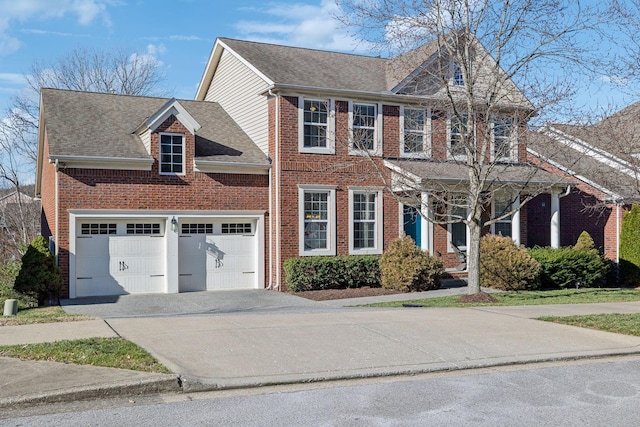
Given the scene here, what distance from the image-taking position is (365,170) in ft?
72.9

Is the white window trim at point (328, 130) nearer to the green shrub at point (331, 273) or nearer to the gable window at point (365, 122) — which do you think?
the gable window at point (365, 122)

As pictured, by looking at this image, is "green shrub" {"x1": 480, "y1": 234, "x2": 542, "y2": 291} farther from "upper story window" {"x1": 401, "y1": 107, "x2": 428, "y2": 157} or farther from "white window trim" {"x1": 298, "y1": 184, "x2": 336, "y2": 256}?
"white window trim" {"x1": 298, "y1": 184, "x2": 336, "y2": 256}

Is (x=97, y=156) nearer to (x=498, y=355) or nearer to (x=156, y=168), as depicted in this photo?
(x=156, y=168)

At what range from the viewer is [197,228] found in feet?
68.6

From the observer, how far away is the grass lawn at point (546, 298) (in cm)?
1711

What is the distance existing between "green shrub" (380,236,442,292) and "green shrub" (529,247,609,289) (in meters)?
3.80

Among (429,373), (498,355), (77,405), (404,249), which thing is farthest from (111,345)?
(404,249)

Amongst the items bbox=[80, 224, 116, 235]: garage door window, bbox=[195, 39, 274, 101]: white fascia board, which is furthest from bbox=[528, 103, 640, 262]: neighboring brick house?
bbox=[80, 224, 116, 235]: garage door window

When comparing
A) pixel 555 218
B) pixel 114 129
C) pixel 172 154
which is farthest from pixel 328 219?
pixel 555 218

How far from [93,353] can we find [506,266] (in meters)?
14.9

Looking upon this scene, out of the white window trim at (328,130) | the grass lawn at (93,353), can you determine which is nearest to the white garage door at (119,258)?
the white window trim at (328,130)

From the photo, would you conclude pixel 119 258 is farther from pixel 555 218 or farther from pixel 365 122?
pixel 555 218

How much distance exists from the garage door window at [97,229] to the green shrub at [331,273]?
510 cm

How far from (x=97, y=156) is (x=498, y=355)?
13038 mm
